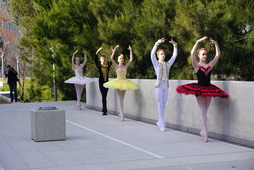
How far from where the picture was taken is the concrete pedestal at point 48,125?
10.7 metres

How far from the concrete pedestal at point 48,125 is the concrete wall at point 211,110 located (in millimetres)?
3403

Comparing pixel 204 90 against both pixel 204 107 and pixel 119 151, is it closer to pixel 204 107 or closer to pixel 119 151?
pixel 204 107

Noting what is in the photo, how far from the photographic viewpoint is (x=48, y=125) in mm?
10789

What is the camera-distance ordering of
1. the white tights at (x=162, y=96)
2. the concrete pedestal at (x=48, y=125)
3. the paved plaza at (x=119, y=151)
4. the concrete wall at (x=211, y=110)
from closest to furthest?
1. the paved plaza at (x=119, y=151)
2. the concrete wall at (x=211, y=110)
3. the concrete pedestal at (x=48, y=125)
4. the white tights at (x=162, y=96)

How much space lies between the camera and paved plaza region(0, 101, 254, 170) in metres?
8.02

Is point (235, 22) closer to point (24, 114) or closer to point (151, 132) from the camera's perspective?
point (151, 132)

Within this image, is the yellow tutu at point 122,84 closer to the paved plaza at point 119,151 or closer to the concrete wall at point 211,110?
the concrete wall at point 211,110

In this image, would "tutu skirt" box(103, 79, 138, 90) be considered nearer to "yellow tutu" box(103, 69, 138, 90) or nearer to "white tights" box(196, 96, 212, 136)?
"yellow tutu" box(103, 69, 138, 90)

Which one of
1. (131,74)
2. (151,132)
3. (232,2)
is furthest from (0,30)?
(151,132)

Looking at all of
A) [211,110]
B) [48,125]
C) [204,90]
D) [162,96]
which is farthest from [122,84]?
[204,90]

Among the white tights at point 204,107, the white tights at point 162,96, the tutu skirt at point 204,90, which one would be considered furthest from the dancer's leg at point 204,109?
the white tights at point 162,96

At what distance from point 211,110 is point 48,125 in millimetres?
3842

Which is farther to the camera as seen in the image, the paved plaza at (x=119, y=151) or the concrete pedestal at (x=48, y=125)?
the concrete pedestal at (x=48, y=125)

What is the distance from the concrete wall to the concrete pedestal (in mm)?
3403
